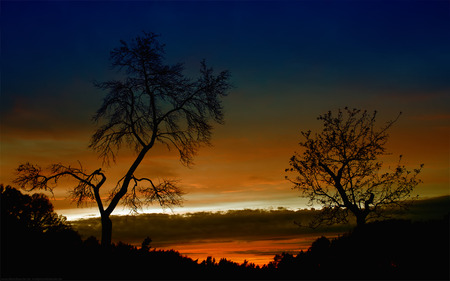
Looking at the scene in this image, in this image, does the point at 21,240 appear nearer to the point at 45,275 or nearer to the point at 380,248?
the point at 45,275

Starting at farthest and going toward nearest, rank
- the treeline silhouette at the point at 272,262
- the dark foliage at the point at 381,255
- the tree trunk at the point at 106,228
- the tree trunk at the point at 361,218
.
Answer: the tree trunk at the point at 106,228 → the tree trunk at the point at 361,218 → the dark foliage at the point at 381,255 → the treeline silhouette at the point at 272,262

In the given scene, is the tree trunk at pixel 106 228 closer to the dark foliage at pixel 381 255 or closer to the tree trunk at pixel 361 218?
the dark foliage at pixel 381 255

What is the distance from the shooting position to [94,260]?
1191 centimetres

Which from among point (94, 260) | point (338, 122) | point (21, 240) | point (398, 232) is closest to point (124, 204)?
point (21, 240)

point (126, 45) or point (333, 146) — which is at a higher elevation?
point (126, 45)

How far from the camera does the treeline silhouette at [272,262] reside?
38.9 feet

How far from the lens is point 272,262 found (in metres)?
14.8

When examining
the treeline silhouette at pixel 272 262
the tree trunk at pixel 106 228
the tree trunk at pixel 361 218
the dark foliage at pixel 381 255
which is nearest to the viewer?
the treeline silhouette at pixel 272 262

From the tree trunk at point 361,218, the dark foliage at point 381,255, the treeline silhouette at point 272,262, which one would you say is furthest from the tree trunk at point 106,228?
the tree trunk at point 361,218

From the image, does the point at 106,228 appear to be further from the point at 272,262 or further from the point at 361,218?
the point at 361,218

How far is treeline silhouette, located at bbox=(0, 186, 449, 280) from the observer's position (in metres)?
11.9

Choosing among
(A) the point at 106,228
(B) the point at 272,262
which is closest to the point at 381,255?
(B) the point at 272,262

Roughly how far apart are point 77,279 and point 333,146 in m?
14.2

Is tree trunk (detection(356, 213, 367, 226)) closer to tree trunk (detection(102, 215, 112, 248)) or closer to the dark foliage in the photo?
the dark foliage
